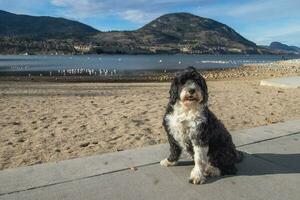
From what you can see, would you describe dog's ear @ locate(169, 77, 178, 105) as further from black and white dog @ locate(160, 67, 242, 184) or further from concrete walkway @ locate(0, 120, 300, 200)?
concrete walkway @ locate(0, 120, 300, 200)

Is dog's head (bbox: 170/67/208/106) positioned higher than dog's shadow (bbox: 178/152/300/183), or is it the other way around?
dog's head (bbox: 170/67/208/106)

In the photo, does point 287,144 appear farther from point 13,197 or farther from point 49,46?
point 49,46

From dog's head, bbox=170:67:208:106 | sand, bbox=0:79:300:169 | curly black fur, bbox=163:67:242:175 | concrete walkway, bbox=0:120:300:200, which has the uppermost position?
dog's head, bbox=170:67:208:106

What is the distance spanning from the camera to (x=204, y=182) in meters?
4.91

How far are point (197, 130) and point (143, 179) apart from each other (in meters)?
0.86

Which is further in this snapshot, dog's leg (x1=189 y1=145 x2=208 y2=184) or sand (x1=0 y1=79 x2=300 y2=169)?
sand (x1=0 y1=79 x2=300 y2=169)

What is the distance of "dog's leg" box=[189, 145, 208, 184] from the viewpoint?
487 cm

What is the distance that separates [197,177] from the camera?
15.9 ft

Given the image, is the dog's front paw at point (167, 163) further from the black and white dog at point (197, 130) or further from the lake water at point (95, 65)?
the lake water at point (95, 65)

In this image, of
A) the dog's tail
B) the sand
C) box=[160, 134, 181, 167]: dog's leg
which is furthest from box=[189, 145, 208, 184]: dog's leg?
the sand

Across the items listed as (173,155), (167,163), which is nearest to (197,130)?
(173,155)

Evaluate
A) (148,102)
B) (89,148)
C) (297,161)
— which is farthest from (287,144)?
(148,102)

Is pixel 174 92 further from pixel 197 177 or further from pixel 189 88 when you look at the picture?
pixel 197 177

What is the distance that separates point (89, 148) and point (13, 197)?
2658 millimetres
